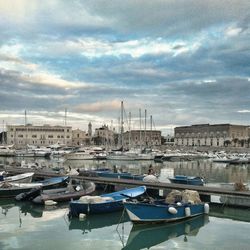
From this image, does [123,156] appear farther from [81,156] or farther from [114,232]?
[114,232]

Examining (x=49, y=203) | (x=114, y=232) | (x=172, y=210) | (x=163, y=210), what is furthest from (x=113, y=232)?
(x=49, y=203)

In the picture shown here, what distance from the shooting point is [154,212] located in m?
23.6

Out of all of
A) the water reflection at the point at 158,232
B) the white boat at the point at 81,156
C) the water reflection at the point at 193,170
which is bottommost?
the water reflection at the point at 158,232

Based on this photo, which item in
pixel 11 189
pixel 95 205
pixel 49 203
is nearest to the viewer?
pixel 95 205

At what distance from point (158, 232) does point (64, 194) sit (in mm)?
10448

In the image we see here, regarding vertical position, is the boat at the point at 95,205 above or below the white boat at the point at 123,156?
below

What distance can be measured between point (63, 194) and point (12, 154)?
89.8m

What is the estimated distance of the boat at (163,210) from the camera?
917 inches

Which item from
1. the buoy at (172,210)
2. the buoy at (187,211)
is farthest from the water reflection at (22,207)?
the buoy at (187,211)

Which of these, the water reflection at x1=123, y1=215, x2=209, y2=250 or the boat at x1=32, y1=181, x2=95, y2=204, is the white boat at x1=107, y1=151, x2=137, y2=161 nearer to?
the boat at x1=32, y1=181, x2=95, y2=204

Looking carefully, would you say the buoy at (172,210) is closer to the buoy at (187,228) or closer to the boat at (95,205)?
the buoy at (187,228)

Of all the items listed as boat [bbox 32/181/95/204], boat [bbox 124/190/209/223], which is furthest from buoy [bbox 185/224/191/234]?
boat [bbox 32/181/95/204]

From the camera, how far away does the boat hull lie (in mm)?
A: 23234

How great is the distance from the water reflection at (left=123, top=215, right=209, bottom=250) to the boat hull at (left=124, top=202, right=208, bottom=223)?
358 millimetres
